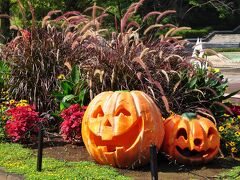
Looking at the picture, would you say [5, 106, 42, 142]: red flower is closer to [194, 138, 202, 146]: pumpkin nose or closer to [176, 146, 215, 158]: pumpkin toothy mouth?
[176, 146, 215, 158]: pumpkin toothy mouth

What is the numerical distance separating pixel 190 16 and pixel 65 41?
2059 inches

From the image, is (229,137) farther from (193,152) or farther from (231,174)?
(231,174)

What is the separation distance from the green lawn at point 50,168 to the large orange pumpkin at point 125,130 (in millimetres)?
235

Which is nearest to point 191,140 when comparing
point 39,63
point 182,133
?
point 182,133

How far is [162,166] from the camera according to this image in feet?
21.8

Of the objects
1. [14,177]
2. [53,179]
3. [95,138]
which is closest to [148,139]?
[95,138]

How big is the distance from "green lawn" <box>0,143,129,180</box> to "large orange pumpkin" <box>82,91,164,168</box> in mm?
235

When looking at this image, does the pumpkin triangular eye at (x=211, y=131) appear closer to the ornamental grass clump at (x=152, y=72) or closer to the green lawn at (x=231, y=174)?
the green lawn at (x=231, y=174)

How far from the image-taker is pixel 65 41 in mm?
9016

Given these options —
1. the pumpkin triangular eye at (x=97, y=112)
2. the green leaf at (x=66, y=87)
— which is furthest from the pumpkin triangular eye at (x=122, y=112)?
the green leaf at (x=66, y=87)

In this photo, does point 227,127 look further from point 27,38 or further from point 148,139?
point 27,38

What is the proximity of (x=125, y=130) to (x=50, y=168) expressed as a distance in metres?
1.06

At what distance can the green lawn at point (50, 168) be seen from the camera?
5.89 m

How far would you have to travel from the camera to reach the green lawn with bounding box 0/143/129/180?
5.89 m
